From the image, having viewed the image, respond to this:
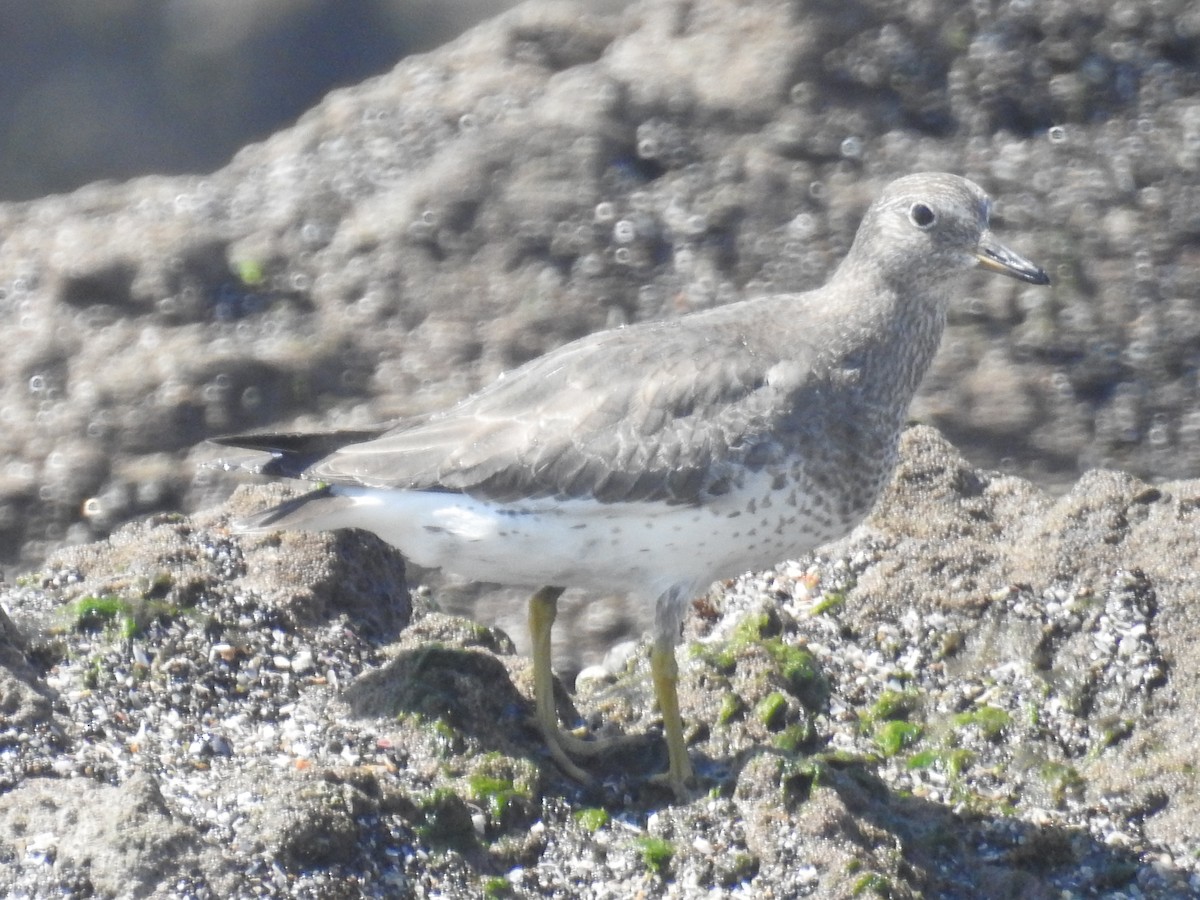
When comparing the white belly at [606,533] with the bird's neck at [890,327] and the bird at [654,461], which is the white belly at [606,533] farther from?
the bird's neck at [890,327]

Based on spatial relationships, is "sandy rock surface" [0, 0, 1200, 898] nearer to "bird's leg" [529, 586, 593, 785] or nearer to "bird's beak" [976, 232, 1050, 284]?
"bird's leg" [529, 586, 593, 785]

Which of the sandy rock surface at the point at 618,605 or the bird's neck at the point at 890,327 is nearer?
the sandy rock surface at the point at 618,605

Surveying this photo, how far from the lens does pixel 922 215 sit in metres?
6.25

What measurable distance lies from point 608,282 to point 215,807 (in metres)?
3.80

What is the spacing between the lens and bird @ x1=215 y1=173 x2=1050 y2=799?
576cm

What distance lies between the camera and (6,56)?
11.1 meters

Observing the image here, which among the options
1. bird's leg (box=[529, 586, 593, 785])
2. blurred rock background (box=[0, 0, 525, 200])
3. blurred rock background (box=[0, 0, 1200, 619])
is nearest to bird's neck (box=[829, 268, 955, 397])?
bird's leg (box=[529, 586, 593, 785])

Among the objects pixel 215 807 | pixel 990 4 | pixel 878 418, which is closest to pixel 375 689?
pixel 215 807

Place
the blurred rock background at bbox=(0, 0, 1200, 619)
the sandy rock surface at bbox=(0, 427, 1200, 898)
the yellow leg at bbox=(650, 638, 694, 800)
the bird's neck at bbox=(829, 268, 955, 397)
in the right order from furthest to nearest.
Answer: the blurred rock background at bbox=(0, 0, 1200, 619)
the bird's neck at bbox=(829, 268, 955, 397)
the yellow leg at bbox=(650, 638, 694, 800)
the sandy rock surface at bbox=(0, 427, 1200, 898)

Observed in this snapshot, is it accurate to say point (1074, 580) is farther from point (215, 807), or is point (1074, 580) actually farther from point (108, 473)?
point (108, 473)

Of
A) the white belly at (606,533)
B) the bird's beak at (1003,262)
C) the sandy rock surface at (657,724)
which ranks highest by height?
the bird's beak at (1003,262)

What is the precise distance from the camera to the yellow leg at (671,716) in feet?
18.4

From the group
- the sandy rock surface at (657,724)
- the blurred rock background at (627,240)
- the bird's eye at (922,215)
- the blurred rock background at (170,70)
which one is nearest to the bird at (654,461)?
the bird's eye at (922,215)

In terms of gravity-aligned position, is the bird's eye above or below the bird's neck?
above
